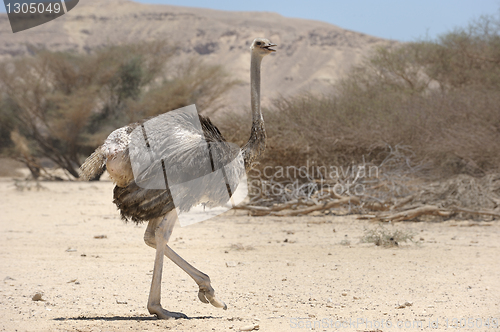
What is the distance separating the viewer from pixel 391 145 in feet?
32.7

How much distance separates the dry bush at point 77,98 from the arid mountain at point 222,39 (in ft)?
103

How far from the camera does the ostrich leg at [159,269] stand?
148 inches

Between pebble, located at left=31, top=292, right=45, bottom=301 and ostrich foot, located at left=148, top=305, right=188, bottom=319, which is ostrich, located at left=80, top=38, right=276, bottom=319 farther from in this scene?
pebble, located at left=31, top=292, right=45, bottom=301

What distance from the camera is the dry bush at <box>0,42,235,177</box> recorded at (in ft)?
66.0

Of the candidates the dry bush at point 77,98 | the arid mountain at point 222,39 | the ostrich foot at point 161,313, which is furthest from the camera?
the arid mountain at point 222,39

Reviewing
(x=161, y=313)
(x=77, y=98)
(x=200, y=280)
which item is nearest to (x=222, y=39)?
(x=77, y=98)

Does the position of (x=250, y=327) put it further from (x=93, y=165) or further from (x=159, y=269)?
(x=93, y=165)

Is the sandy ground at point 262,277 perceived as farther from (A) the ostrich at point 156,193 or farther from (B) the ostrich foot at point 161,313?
(A) the ostrich at point 156,193

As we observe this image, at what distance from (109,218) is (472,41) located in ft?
42.0

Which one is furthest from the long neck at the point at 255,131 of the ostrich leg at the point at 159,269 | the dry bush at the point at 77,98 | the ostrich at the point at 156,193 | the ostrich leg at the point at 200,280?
the dry bush at the point at 77,98

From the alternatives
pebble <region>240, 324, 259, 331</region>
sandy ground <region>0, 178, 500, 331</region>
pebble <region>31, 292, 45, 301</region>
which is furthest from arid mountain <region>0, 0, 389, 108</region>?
pebble <region>240, 324, 259, 331</region>

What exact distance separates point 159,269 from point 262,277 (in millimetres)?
1608

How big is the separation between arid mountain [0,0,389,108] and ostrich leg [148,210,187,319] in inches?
1965

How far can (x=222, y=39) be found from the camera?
241 ft
